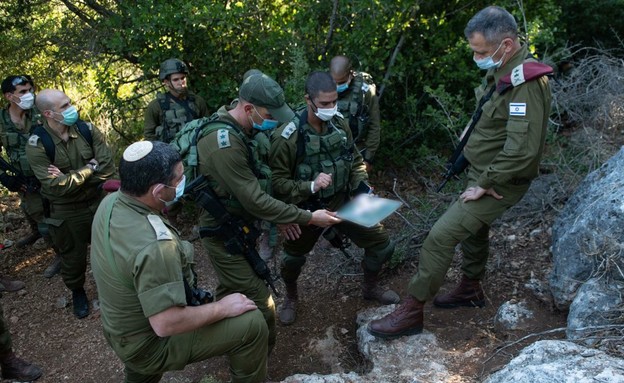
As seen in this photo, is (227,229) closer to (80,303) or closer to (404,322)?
(404,322)

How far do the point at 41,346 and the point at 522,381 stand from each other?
3873mm

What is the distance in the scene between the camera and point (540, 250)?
169 inches

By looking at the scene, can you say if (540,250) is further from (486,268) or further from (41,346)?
(41,346)

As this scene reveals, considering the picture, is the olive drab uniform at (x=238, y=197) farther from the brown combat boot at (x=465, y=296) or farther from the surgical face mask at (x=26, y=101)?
the surgical face mask at (x=26, y=101)

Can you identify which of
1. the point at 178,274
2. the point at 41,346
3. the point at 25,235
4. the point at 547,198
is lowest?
the point at 25,235

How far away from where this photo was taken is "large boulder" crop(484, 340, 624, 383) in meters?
2.27

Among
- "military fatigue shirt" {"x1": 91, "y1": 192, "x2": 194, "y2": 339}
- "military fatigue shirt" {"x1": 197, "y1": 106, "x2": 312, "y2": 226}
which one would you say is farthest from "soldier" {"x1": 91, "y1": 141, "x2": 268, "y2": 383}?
"military fatigue shirt" {"x1": 197, "y1": 106, "x2": 312, "y2": 226}

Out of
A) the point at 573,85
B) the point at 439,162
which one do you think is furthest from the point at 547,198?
the point at 573,85

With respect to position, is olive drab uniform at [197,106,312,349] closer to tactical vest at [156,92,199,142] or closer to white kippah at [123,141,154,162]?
white kippah at [123,141,154,162]

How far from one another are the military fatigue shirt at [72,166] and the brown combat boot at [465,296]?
119 inches

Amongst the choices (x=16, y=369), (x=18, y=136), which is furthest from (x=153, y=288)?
(x=18, y=136)

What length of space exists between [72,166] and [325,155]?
2.25m

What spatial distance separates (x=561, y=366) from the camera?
239 centimetres

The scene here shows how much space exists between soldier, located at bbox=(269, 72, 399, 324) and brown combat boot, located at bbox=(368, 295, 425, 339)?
663 mm
